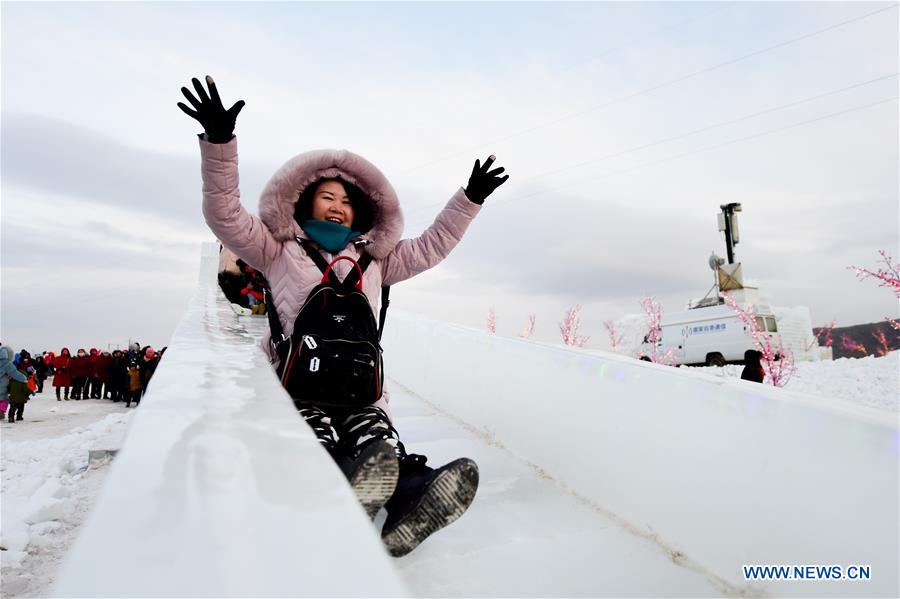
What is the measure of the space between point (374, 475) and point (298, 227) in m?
1.42

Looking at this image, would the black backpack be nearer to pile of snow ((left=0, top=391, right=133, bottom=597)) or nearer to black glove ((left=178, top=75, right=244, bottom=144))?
black glove ((left=178, top=75, right=244, bottom=144))

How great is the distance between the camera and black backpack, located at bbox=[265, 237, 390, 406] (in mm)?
2166

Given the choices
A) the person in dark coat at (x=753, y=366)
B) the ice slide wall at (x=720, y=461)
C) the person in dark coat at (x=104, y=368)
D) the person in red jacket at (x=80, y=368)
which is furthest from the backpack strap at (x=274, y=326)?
the person in red jacket at (x=80, y=368)

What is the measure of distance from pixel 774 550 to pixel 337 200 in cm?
225

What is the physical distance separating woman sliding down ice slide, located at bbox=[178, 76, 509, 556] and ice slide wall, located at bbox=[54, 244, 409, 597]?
1.74ft

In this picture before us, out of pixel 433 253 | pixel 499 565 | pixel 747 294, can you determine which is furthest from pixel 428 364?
pixel 747 294

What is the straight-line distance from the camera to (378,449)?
166 centimetres

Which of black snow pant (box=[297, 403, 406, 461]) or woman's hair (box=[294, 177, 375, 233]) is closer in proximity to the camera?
black snow pant (box=[297, 403, 406, 461])

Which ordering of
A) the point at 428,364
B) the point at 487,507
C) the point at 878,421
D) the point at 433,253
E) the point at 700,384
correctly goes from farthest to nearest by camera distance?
Answer: the point at 428,364 < the point at 433,253 < the point at 487,507 < the point at 700,384 < the point at 878,421

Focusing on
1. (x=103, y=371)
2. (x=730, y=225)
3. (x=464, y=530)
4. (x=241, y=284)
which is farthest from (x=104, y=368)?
(x=730, y=225)

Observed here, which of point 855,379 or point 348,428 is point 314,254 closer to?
point 348,428

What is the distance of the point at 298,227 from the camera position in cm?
267

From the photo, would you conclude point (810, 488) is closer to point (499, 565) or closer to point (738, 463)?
point (738, 463)

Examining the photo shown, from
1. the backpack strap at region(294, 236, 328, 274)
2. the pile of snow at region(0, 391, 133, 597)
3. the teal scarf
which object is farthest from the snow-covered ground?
the teal scarf
